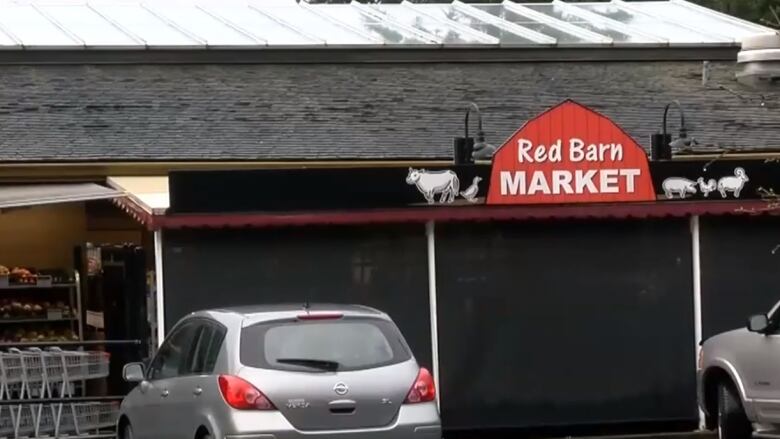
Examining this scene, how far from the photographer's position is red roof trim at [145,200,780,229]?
46.0 ft

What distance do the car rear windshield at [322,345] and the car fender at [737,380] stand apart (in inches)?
150

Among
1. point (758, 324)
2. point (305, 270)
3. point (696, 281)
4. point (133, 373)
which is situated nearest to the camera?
point (133, 373)

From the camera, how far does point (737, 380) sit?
13125mm

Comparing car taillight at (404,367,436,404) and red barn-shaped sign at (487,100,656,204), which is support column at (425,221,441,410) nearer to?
red barn-shaped sign at (487,100,656,204)

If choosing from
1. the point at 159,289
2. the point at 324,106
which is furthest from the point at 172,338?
the point at 324,106

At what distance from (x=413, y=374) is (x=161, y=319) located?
443 cm

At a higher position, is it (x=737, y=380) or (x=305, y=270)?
(x=305, y=270)

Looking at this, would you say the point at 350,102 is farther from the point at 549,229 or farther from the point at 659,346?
the point at 659,346

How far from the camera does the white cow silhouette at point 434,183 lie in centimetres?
1441

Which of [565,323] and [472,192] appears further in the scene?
[565,323]

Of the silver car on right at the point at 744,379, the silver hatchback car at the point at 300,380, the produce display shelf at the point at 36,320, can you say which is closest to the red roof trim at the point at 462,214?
the silver car on right at the point at 744,379

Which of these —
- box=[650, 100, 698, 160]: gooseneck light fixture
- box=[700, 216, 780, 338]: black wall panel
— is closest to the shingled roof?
box=[650, 100, 698, 160]: gooseneck light fixture

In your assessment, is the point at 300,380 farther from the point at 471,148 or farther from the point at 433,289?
the point at 471,148

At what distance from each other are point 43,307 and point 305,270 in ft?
14.4
